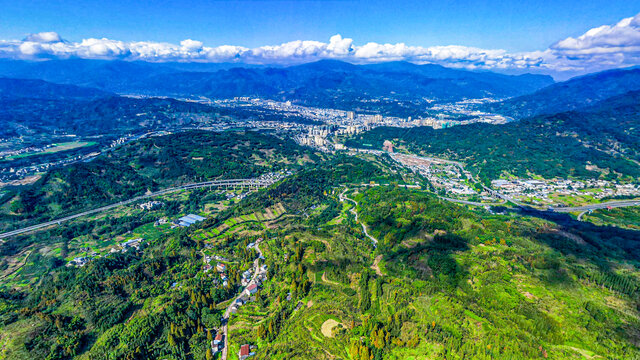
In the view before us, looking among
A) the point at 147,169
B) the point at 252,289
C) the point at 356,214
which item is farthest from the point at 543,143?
the point at 147,169

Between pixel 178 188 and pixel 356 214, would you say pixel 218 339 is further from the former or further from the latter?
pixel 178 188

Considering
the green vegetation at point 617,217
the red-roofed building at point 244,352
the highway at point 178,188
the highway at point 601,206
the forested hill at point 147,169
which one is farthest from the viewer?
the forested hill at point 147,169

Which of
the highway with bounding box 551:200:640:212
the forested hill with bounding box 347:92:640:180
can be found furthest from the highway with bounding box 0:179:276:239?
the highway with bounding box 551:200:640:212

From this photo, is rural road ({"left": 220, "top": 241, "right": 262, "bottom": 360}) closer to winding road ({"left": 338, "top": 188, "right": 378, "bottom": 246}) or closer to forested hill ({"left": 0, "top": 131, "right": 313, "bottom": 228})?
winding road ({"left": 338, "top": 188, "right": 378, "bottom": 246})

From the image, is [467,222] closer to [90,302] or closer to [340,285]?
[340,285]

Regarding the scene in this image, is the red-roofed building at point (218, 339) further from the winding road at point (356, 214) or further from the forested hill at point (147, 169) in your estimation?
the forested hill at point (147, 169)

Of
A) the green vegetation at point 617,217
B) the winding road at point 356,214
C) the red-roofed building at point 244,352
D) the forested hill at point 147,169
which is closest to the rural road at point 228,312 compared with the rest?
the red-roofed building at point 244,352
